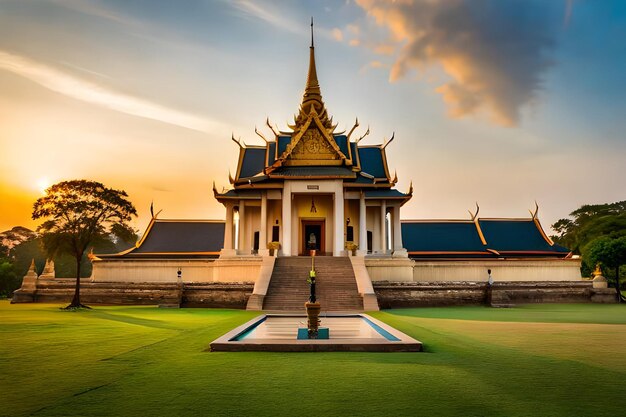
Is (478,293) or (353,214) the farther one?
(353,214)

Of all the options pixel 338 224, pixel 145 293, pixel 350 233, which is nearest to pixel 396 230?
pixel 350 233

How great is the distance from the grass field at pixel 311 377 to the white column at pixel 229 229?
15781 mm

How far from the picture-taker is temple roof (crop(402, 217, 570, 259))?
2903 cm

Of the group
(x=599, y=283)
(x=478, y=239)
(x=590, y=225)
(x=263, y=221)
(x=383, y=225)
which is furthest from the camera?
(x=590, y=225)

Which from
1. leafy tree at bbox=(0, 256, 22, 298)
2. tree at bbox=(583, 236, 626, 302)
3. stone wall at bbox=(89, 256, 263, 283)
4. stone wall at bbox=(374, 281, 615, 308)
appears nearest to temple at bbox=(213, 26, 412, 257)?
stone wall at bbox=(89, 256, 263, 283)

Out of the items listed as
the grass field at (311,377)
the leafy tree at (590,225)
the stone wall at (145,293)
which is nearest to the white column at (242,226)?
the stone wall at (145,293)

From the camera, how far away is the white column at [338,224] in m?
24.4

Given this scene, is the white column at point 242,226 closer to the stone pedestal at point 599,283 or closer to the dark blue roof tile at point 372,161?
the dark blue roof tile at point 372,161

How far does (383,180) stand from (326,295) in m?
11.4

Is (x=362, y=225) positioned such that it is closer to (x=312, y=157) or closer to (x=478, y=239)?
(x=312, y=157)

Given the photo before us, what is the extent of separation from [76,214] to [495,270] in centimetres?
2096

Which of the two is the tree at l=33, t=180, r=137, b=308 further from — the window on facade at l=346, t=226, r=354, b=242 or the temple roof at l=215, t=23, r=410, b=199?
the window on facade at l=346, t=226, r=354, b=242

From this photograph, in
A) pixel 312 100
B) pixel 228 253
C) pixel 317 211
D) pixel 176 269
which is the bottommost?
pixel 176 269

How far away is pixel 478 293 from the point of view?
2014cm
